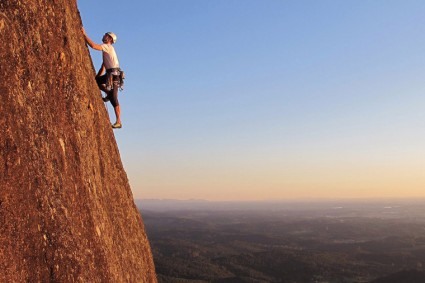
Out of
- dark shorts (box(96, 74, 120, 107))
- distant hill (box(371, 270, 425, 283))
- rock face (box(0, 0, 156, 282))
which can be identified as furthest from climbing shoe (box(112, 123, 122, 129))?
distant hill (box(371, 270, 425, 283))

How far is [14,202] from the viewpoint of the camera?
652cm

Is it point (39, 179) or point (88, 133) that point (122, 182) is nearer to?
point (88, 133)

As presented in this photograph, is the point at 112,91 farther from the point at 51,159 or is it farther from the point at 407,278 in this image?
the point at 407,278

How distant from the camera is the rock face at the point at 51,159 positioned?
6.60m

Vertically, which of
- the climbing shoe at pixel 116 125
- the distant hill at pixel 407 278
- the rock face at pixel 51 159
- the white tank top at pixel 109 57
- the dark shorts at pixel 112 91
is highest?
the white tank top at pixel 109 57

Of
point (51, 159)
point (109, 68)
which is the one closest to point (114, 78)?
point (109, 68)

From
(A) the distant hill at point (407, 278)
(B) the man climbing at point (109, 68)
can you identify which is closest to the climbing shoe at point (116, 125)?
(B) the man climbing at point (109, 68)

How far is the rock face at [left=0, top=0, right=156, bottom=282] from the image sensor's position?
6.60 metres

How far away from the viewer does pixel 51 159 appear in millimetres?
7754

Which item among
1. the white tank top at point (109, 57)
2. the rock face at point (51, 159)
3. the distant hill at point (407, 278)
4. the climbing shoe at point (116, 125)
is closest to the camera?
the rock face at point (51, 159)

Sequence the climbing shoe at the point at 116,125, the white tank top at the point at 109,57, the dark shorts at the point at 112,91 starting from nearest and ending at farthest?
1. the white tank top at the point at 109,57
2. the dark shorts at the point at 112,91
3. the climbing shoe at the point at 116,125

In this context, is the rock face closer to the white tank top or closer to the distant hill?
the white tank top

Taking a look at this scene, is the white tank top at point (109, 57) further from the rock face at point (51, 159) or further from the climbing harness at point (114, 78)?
the rock face at point (51, 159)

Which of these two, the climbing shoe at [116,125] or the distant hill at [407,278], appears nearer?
the climbing shoe at [116,125]
